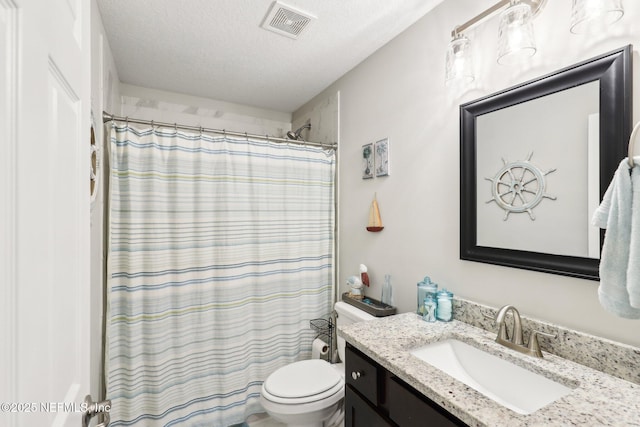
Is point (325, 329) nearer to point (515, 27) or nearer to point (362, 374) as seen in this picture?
point (362, 374)

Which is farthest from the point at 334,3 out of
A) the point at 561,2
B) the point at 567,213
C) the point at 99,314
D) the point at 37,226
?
the point at 99,314

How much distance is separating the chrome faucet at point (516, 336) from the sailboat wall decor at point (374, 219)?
0.85 metres

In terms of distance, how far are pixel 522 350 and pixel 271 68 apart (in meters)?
2.15

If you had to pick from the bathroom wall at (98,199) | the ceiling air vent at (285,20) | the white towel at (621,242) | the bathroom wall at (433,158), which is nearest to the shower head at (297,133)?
the bathroom wall at (433,158)

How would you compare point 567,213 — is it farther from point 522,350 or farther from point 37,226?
point 37,226

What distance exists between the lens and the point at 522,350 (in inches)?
42.4

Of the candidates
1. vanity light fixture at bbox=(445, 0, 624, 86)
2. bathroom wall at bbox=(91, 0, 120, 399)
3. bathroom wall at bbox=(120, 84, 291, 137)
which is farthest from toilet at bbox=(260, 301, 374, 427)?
bathroom wall at bbox=(120, 84, 291, 137)

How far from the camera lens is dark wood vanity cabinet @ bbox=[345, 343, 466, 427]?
2.92 feet

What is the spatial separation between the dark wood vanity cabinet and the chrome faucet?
44 cm

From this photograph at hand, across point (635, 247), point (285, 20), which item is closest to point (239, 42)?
point (285, 20)

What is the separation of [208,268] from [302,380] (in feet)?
2.94

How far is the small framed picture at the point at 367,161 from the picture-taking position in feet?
6.49

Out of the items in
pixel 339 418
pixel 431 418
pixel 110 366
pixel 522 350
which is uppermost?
pixel 522 350

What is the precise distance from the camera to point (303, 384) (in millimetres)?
1641
